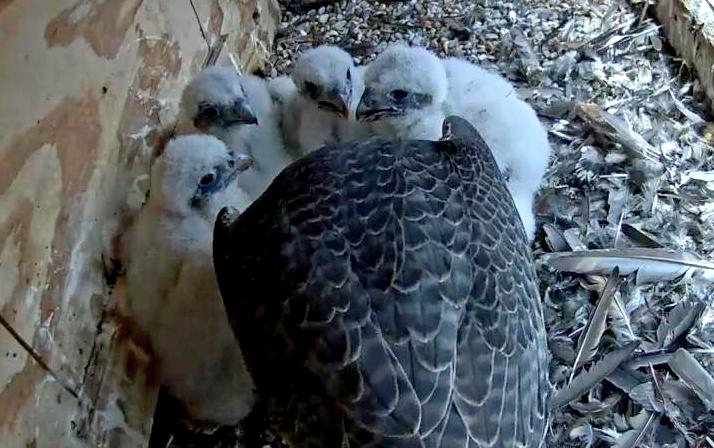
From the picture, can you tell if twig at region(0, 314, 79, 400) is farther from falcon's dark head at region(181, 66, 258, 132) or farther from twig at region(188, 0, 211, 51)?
twig at region(188, 0, 211, 51)

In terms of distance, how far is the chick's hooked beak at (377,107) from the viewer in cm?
232

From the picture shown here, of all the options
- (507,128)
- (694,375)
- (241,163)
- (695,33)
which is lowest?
(694,375)

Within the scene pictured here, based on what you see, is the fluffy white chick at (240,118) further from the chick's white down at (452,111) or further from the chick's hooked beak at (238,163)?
the chick's white down at (452,111)

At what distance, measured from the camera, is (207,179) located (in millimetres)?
2076

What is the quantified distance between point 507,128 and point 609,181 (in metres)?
0.51

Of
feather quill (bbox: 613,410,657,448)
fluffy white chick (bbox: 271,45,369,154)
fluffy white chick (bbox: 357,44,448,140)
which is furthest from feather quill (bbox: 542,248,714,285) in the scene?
fluffy white chick (bbox: 271,45,369,154)

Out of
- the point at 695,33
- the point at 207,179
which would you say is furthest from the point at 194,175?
the point at 695,33

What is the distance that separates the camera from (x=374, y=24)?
329 cm

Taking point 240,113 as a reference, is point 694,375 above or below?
below

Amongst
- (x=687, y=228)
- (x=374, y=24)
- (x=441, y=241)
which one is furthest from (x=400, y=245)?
(x=374, y=24)

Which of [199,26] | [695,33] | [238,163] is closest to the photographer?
[238,163]

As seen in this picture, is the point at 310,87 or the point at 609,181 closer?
the point at 310,87

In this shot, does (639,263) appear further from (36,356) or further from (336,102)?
(36,356)

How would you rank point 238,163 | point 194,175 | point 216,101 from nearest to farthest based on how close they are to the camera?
1. point 194,175
2. point 238,163
3. point 216,101
